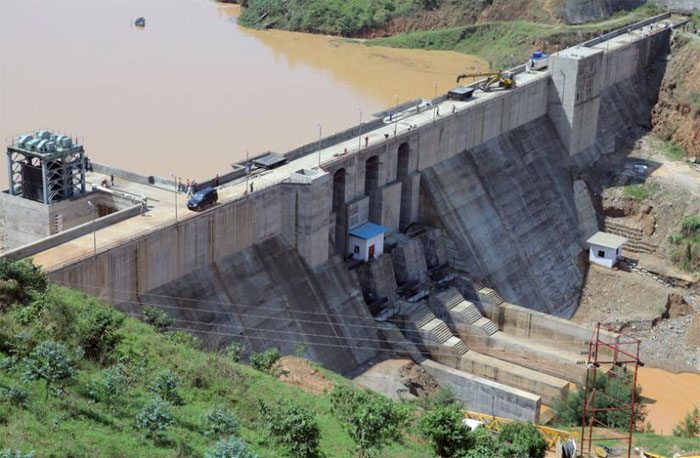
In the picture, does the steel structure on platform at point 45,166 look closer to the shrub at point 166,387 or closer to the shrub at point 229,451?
the shrub at point 166,387

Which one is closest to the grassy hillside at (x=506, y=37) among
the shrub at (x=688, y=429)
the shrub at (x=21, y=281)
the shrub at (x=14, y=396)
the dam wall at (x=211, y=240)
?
the dam wall at (x=211, y=240)

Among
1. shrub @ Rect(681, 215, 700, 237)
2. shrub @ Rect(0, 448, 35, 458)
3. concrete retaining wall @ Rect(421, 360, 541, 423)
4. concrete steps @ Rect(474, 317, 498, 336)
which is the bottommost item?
concrete retaining wall @ Rect(421, 360, 541, 423)

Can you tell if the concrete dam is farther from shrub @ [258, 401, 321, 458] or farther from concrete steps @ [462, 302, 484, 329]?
shrub @ [258, 401, 321, 458]

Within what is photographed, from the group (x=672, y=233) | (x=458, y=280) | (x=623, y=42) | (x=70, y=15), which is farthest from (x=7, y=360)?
(x=70, y=15)

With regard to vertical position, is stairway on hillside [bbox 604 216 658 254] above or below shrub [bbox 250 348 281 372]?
below

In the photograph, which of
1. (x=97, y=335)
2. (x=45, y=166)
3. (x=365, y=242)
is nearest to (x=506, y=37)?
(x=365, y=242)

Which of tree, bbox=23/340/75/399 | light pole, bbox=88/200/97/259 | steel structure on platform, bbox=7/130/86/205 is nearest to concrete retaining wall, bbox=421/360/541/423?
light pole, bbox=88/200/97/259
